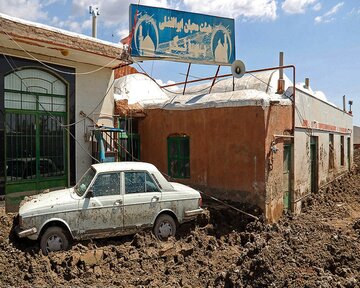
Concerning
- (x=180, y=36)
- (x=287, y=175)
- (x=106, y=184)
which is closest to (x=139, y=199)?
(x=106, y=184)

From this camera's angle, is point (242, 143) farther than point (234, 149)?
No

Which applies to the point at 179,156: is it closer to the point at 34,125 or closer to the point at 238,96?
the point at 238,96

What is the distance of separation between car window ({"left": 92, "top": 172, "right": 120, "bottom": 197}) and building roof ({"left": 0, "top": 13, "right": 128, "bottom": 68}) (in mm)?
3722

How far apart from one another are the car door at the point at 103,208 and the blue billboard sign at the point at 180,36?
490 cm

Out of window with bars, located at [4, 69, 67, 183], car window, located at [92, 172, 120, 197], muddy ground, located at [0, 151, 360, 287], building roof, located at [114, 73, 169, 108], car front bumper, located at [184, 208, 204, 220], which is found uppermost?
building roof, located at [114, 73, 169, 108]

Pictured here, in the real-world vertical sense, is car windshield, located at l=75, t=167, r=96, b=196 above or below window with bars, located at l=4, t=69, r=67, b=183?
below

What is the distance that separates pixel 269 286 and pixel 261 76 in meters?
10.1

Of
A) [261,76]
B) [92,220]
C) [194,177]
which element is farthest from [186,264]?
[261,76]

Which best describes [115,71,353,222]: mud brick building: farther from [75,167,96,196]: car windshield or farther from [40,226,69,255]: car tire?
[40,226,69,255]: car tire

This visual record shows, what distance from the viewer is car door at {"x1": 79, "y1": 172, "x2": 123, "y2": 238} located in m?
6.57

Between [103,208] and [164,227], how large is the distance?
149cm

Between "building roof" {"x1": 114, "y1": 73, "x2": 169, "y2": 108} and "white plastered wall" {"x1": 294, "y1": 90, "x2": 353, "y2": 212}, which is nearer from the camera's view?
"white plastered wall" {"x1": 294, "y1": 90, "x2": 353, "y2": 212}

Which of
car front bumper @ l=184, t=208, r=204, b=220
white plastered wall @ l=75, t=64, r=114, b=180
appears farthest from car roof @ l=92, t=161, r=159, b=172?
white plastered wall @ l=75, t=64, r=114, b=180

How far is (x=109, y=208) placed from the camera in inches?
265
